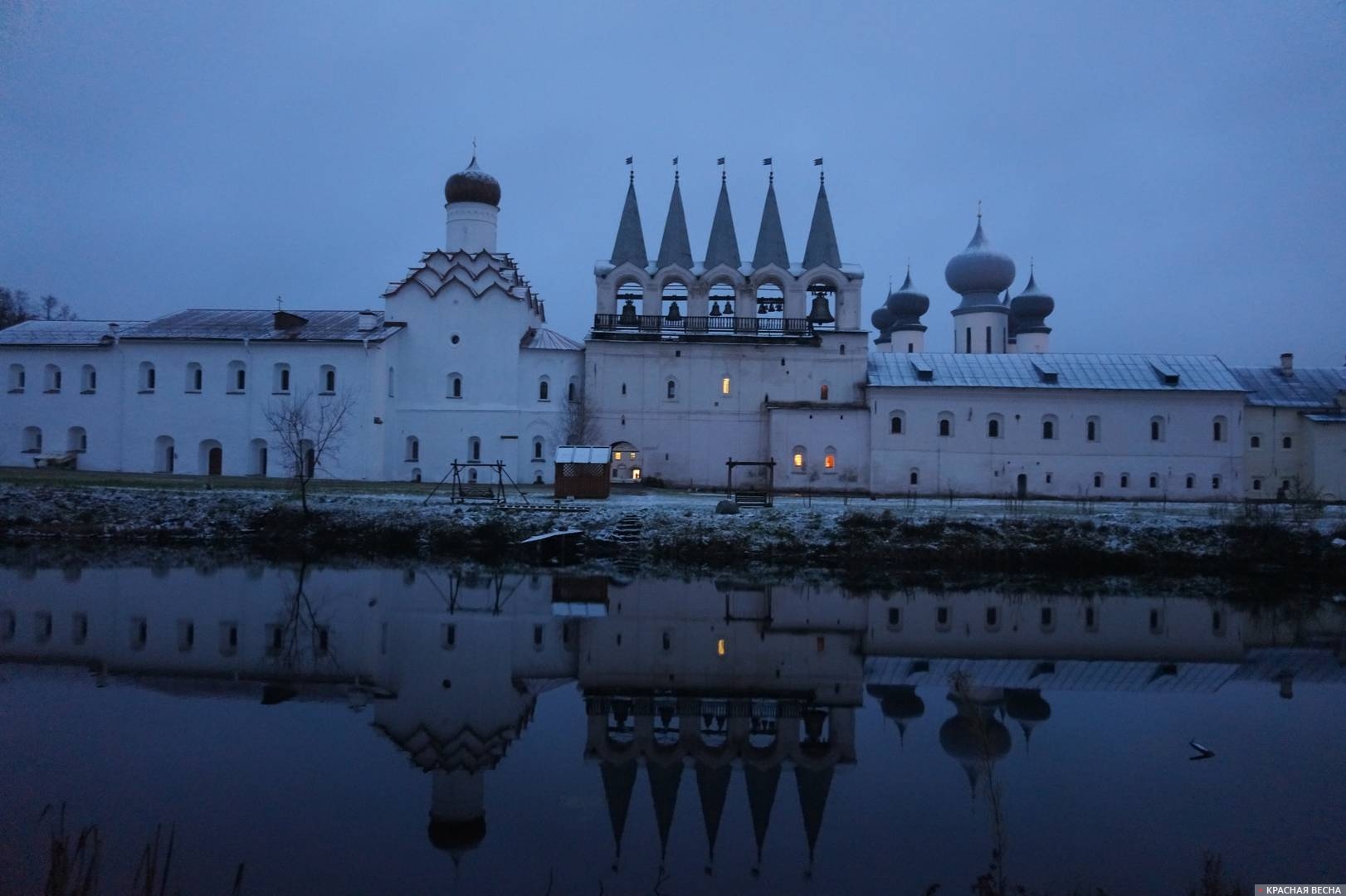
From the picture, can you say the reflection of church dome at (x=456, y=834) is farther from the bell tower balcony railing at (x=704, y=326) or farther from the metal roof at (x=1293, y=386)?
the metal roof at (x=1293, y=386)

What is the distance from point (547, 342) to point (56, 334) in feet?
65.4

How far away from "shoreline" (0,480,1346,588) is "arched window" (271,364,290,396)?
9.33 meters

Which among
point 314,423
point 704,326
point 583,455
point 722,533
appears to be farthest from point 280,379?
point 722,533

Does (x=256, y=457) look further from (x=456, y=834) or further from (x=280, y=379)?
(x=456, y=834)

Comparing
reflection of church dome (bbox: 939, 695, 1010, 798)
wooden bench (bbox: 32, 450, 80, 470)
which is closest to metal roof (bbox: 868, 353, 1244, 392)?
reflection of church dome (bbox: 939, 695, 1010, 798)

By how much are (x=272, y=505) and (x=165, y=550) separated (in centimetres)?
353

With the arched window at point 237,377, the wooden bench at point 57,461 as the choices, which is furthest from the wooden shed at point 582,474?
the wooden bench at point 57,461

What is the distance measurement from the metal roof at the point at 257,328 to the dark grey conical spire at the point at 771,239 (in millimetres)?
14879

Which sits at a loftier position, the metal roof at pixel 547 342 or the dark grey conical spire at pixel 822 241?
the dark grey conical spire at pixel 822 241

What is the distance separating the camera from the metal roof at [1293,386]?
39312 millimetres

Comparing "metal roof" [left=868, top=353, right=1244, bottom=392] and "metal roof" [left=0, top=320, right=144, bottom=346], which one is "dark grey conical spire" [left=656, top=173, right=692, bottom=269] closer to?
"metal roof" [left=868, top=353, right=1244, bottom=392]

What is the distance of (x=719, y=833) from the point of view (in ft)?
25.0

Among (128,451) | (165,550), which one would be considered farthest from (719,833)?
(128,451)

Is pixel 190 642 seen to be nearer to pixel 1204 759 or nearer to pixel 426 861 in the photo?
pixel 426 861
